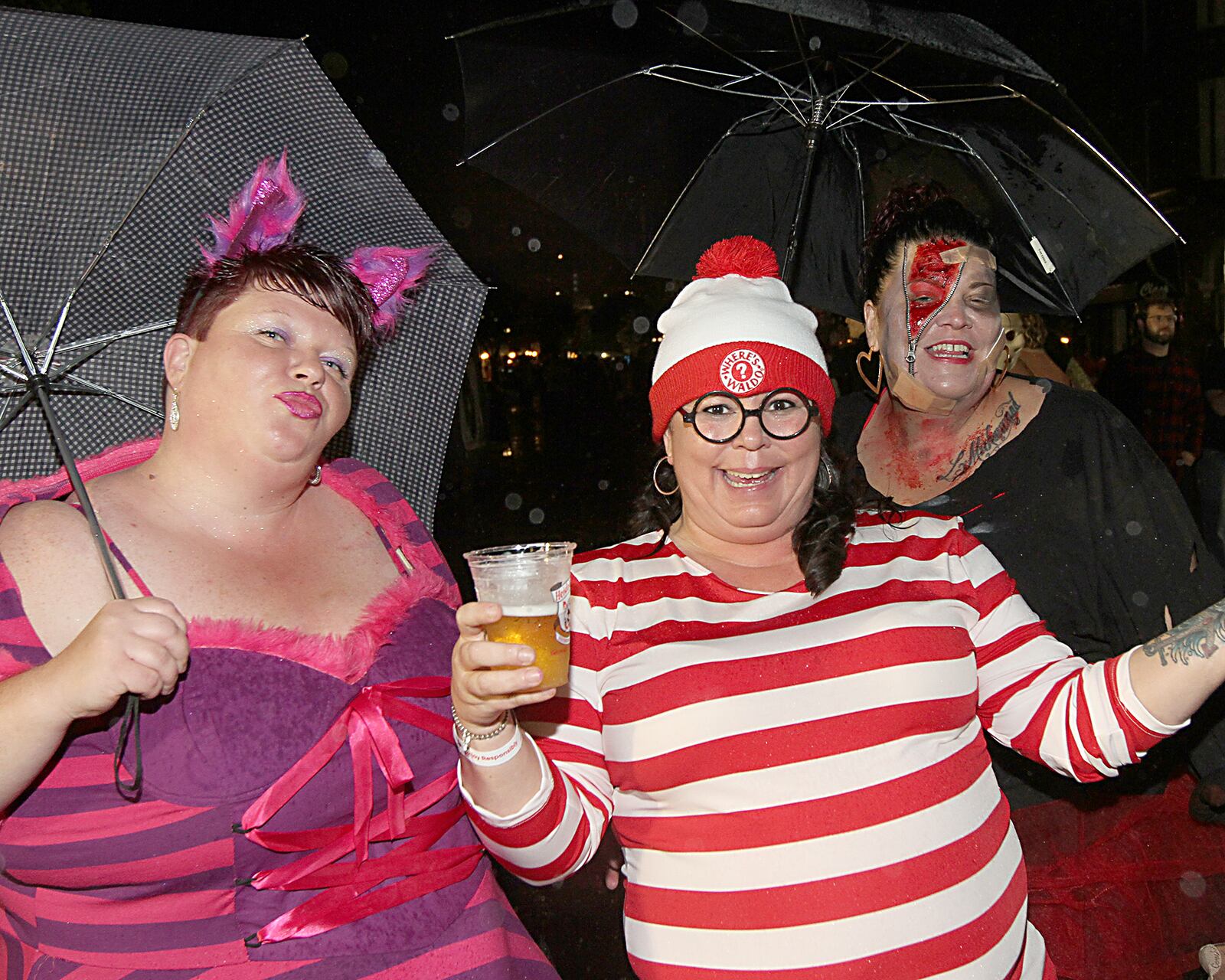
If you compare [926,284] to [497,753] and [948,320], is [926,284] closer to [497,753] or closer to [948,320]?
[948,320]

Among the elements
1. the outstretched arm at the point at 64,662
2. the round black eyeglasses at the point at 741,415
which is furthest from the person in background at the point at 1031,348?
the outstretched arm at the point at 64,662

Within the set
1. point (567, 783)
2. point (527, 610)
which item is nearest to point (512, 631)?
Result: point (527, 610)

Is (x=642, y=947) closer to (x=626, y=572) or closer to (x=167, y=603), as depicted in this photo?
(x=626, y=572)

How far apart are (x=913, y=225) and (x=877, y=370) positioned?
435 mm

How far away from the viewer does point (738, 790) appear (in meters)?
1.90

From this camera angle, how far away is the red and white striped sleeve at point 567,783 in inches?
73.5

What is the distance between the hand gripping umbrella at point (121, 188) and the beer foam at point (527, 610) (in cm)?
69

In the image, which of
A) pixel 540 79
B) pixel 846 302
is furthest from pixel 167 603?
pixel 846 302

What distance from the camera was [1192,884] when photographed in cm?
259

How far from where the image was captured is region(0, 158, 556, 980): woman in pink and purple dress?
70.3 inches

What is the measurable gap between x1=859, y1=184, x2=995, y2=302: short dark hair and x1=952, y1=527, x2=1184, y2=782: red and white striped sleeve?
3.14 ft

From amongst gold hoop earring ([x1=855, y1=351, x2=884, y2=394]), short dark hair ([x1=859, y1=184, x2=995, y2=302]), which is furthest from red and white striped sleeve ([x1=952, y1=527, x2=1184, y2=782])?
short dark hair ([x1=859, y1=184, x2=995, y2=302])

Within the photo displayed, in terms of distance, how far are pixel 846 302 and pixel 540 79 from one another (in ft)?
3.79

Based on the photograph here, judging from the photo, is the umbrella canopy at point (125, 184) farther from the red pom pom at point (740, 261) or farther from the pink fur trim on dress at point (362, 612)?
the red pom pom at point (740, 261)
